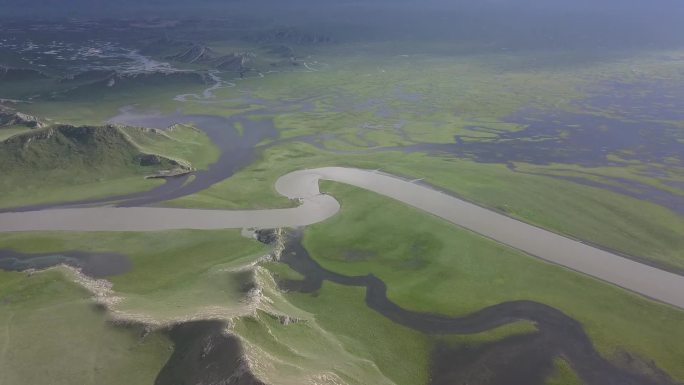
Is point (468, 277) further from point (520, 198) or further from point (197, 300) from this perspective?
point (197, 300)

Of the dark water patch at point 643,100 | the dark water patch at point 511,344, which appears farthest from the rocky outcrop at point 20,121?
the dark water patch at point 643,100

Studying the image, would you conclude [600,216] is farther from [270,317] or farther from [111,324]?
[111,324]

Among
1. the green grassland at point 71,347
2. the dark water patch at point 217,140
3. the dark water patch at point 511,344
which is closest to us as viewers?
the green grassland at point 71,347

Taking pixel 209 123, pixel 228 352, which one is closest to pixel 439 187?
pixel 228 352

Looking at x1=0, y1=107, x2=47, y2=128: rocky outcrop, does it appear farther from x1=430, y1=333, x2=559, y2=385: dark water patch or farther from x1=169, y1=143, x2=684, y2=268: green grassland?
x1=430, y1=333, x2=559, y2=385: dark water patch

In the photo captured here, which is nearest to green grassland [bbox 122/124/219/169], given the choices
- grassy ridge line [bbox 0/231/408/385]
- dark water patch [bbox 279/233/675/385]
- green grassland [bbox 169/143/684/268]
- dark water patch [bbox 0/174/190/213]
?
dark water patch [bbox 0/174/190/213]

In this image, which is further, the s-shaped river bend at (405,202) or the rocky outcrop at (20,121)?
the rocky outcrop at (20,121)

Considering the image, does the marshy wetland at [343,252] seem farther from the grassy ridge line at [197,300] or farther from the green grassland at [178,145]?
the green grassland at [178,145]

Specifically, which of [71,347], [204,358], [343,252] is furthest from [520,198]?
[71,347]
